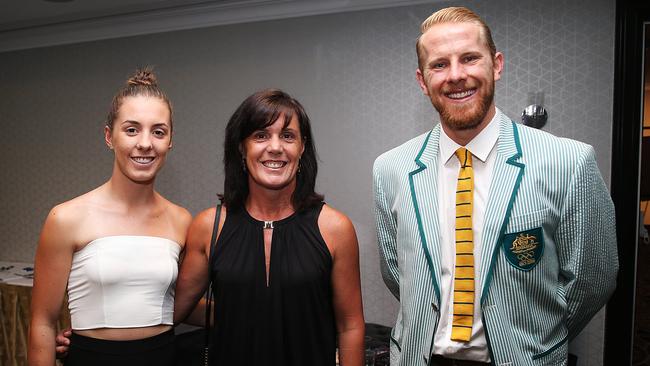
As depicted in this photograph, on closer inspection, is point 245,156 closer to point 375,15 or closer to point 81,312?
point 81,312

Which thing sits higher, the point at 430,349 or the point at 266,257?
the point at 266,257

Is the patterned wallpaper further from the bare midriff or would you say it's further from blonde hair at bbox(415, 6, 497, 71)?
the bare midriff

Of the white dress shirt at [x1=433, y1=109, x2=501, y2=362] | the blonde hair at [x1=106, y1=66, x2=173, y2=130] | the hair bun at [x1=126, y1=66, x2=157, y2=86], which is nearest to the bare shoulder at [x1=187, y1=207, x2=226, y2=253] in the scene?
the blonde hair at [x1=106, y1=66, x2=173, y2=130]

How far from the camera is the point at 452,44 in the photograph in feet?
4.66

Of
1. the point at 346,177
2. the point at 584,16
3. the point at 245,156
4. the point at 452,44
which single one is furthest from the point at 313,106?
the point at 452,44

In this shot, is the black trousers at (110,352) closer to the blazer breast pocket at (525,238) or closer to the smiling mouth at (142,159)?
the smiling mouth at (142,159)

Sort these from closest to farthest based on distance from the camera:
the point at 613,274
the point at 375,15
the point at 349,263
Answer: the point at 613,274, the point at 349,263, the point at 375,15

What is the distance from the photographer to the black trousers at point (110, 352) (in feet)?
5.12

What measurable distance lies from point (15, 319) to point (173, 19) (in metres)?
2.62

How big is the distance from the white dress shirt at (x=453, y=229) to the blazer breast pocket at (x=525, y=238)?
81 mm

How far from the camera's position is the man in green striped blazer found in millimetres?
1369

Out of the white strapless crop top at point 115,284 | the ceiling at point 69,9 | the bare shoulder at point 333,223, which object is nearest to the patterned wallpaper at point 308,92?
the ceiling at point 69,9

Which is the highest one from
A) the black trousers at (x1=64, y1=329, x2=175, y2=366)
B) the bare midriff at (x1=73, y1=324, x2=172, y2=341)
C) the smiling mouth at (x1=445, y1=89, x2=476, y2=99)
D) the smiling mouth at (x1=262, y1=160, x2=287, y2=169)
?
the smiling mouth at (x1=445, y1=89, x2=476, y2=99)

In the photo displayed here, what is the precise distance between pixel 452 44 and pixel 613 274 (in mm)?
857
